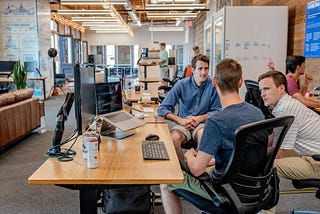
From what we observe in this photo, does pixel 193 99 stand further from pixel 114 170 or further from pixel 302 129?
pixel 114 170

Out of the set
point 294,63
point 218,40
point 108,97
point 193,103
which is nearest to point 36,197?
point 108,97

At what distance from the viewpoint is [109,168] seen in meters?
1.81

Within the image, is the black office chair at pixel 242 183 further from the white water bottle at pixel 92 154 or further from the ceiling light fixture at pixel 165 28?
the ceiling light fixture at pixel 165 28

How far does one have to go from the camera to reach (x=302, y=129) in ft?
7.71

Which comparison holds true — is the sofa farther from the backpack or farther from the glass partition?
the glass partition

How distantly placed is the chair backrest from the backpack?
81cm

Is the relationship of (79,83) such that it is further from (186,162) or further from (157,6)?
(157,6)

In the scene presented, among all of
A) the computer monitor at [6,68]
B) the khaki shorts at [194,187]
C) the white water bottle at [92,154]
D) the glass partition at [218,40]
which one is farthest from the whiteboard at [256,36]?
the computer monitor at [6,68]

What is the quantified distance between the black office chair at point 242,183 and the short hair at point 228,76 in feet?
1.03

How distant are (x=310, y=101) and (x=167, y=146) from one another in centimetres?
196

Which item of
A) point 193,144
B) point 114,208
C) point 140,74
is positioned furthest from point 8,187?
point 140,74

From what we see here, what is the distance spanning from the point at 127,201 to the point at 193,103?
1.25 metres

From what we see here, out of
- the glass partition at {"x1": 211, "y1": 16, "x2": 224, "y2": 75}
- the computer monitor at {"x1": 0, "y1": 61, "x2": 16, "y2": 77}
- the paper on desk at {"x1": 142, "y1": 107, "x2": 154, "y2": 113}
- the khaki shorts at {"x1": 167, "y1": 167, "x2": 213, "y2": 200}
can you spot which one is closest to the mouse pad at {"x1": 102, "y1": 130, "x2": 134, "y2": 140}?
the khaki shorts at {"x1": 167, "y1": 167, "x2": 213, "y2": 200}

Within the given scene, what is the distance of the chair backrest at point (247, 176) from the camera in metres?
1.73
